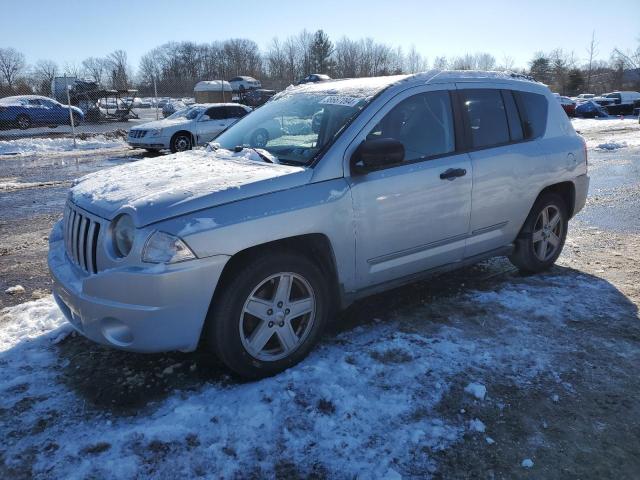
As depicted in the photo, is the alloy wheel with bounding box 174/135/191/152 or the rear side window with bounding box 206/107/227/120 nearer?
the alloy wheel with bounding box 174/135/191/152

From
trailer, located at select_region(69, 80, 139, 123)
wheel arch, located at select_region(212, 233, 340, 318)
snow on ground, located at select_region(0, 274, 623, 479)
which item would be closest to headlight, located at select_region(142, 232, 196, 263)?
wheel arch, located at select_region(212, 233, 340, 318)

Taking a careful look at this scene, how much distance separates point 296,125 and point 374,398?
2.09 meters

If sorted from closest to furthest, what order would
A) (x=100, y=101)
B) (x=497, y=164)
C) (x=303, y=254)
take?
1. (x=303, y=254)
2. (x=497, y=164)
3. (x=100, y=101)

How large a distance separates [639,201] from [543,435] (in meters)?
7.17

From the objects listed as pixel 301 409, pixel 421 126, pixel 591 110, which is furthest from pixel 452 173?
pixel 591 110

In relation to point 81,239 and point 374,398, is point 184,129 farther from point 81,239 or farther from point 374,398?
point 374,398

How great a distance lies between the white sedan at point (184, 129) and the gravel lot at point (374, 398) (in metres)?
11.3

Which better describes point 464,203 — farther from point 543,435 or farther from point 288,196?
point 543,435

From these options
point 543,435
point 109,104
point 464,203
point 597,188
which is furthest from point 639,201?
point 109,104

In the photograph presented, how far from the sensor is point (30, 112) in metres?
23.0

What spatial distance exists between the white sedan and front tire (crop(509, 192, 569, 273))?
11364mm

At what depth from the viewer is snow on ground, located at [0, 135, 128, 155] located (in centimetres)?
1786

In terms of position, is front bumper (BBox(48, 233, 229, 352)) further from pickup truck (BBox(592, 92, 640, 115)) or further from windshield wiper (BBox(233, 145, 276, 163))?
pickup truck (BBox(592, 92, 640, 115))

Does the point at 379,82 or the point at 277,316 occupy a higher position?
the point at 379,82
